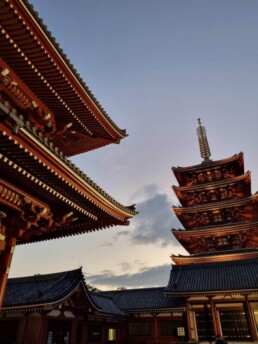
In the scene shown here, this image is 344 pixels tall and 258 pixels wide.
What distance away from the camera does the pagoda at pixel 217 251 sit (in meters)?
19.0

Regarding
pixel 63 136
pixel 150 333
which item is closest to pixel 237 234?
pixel 150 333

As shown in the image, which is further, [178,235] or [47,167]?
[178,235]

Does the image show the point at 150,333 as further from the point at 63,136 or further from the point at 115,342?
the point at 63,136

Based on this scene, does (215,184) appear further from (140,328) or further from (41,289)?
(41,289)

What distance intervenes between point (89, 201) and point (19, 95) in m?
3.94

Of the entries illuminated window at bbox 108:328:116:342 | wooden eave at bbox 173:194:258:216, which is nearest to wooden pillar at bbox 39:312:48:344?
illuminated window at bbox 108:328:116:342

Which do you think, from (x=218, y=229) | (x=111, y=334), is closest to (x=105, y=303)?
(x=111, y=334)

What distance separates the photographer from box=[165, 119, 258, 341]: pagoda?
19.0 meters

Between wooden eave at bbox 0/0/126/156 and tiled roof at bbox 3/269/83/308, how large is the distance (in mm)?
9695

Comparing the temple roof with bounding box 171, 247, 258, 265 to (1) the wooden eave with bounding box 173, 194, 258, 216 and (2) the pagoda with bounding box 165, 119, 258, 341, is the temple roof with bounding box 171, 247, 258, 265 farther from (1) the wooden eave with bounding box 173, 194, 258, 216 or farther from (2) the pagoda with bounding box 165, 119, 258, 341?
(1) the wooden eave with bounding box 173, 194, 258, 216

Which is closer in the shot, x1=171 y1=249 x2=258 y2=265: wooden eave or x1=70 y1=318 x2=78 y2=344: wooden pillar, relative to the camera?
x1=70 y1=318 x2=78 y2=344: wooden pillar

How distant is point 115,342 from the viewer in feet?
71.4

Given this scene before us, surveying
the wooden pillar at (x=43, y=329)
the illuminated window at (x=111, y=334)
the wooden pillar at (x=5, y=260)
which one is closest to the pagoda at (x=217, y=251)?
the illuminated window at (x=111, y=334)

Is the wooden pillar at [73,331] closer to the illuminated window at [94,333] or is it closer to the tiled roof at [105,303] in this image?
the illuminated window at [94,333]
